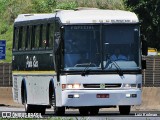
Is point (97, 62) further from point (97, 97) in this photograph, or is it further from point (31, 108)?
point (31, 108)

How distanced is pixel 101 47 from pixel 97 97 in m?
1.57

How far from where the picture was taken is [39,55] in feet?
114

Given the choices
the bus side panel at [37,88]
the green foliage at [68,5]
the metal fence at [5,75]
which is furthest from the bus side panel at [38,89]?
the green foliage at [68,5]

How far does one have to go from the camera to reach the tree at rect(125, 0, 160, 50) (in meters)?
71.4

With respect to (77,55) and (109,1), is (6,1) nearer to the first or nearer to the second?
(109,1)

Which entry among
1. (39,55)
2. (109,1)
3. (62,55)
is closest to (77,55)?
(62,55)

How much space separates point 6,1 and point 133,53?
3751cm

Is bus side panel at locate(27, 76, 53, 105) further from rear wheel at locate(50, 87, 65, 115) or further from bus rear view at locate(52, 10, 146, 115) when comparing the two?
bus rear view at locate(52, 10, 146, 115)

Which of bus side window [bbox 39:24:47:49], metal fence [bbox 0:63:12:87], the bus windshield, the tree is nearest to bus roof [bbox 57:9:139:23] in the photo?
the bus windshield

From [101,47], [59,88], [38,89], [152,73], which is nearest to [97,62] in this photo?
[101,47]

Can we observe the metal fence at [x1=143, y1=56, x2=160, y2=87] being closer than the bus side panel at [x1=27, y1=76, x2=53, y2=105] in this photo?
No

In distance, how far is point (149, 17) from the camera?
72.6 meters

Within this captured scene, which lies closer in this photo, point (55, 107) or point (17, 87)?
point (55, 107)

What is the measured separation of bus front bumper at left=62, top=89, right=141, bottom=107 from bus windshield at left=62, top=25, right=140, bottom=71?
2.34ft
